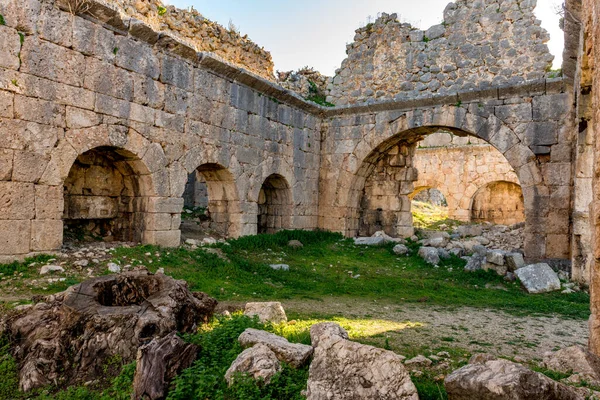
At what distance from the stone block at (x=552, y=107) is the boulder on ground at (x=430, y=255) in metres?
3.50

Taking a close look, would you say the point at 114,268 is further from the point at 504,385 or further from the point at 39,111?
the point at 504,385

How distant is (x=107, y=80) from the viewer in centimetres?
672

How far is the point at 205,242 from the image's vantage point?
8.53 meters

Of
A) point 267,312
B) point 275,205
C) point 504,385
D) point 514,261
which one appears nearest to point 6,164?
point 267,312

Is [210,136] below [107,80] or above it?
Result: below

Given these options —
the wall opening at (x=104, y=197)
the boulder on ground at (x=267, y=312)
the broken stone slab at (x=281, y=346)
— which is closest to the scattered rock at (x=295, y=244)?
the wall opening at (x=104, y=197)

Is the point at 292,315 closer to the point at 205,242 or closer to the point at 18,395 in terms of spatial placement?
the point at 18,395

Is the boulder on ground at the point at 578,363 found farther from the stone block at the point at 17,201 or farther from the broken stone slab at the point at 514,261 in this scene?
the stone block at the point at 17,201

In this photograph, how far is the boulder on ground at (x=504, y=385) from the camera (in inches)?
93.3

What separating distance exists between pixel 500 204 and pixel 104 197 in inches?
666

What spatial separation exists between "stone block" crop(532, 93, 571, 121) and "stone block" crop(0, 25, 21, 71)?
9.28 metres

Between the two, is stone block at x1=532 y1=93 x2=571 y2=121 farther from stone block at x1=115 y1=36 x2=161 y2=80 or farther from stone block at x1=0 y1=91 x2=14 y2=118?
stone block at x1=0 y1=91 x2=14 y2=118

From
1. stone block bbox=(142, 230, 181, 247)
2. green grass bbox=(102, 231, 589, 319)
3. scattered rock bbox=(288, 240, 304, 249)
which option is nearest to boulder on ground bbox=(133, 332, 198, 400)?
green grass bbox=(102, 231, 589, 319)

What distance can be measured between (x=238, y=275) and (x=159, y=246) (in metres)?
1.53
